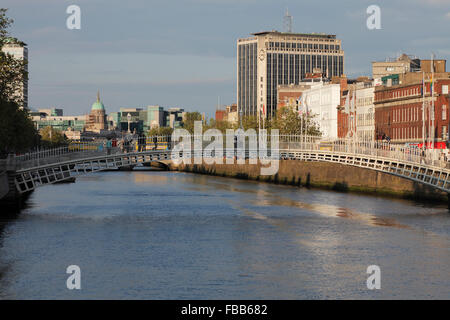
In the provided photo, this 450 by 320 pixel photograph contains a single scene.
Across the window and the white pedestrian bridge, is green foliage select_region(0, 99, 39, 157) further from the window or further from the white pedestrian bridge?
the window

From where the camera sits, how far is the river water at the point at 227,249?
31938 millimetres

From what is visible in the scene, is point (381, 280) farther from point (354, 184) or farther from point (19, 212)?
point (354, 184)

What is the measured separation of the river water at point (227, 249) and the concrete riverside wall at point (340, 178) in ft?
8.04

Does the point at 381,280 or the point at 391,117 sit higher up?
the point at 391,117

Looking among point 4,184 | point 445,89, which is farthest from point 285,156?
point 4,184

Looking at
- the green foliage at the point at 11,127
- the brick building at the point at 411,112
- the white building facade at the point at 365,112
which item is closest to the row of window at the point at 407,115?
the brick building at the point at 411,112

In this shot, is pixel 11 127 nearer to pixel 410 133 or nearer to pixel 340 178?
pixel 340 178

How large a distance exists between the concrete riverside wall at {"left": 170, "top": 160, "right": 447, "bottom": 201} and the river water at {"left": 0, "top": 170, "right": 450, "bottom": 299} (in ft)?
8.04

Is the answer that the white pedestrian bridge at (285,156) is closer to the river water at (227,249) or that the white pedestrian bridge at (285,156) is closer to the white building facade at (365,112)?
the river water at (227,249)

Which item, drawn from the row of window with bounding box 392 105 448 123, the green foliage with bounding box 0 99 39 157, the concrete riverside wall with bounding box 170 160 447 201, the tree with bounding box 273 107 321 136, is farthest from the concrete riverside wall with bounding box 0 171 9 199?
the tree with bounding box 273 107 321 136

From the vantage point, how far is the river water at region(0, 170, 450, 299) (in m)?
31.9

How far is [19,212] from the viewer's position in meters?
56.4
